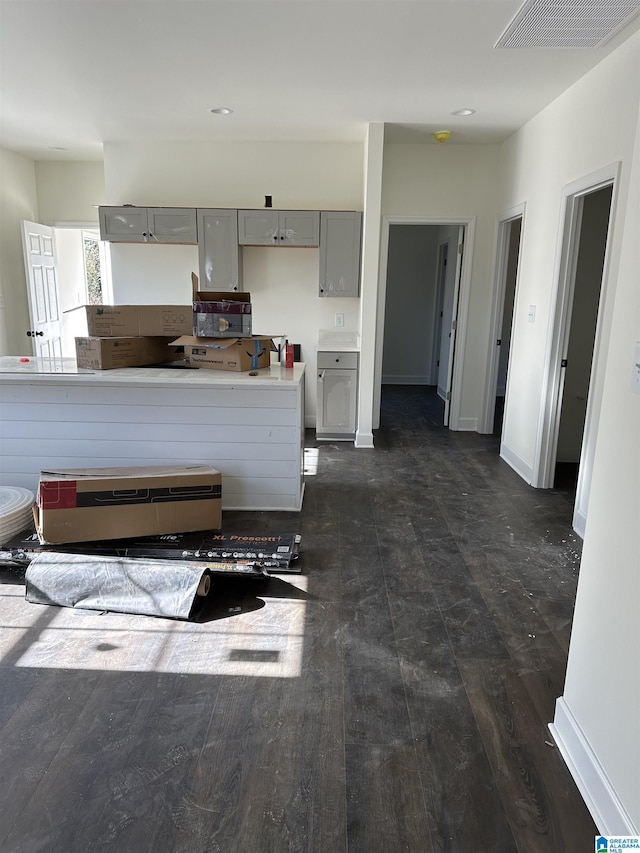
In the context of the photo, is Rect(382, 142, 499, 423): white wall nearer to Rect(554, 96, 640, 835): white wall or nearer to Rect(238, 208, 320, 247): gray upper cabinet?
Rect(238, 208, 320, 247): gray upper cabinet

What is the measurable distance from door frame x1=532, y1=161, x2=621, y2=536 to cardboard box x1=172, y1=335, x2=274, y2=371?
2.06 meters

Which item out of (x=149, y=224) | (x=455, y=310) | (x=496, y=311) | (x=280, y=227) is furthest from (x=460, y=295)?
(x=149, y=224)

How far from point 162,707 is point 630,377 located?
1831mm

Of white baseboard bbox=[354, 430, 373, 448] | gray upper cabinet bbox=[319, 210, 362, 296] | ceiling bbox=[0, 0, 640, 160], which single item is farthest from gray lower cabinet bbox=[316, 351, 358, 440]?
ceiling bbox=[0, 0, 640, 160]

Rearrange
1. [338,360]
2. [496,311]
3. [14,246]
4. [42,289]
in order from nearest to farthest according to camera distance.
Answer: [338,360] < [496,311] < [14,246] < [42,289]

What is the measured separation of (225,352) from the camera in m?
3.60

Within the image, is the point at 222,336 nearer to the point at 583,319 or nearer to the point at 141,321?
the point at 141,321

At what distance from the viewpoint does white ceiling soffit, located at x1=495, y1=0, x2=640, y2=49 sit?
8.37ft

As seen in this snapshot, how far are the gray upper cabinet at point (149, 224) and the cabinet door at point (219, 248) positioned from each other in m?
0.11

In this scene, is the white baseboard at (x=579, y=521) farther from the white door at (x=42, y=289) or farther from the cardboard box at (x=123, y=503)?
the white door at (x=42, y=289)

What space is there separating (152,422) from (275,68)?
2332mm

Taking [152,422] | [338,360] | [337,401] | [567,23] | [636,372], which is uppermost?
[567,23]

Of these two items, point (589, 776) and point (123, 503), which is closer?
point (589, 776)

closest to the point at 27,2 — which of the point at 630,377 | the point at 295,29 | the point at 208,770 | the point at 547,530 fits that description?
the point at 295,29
